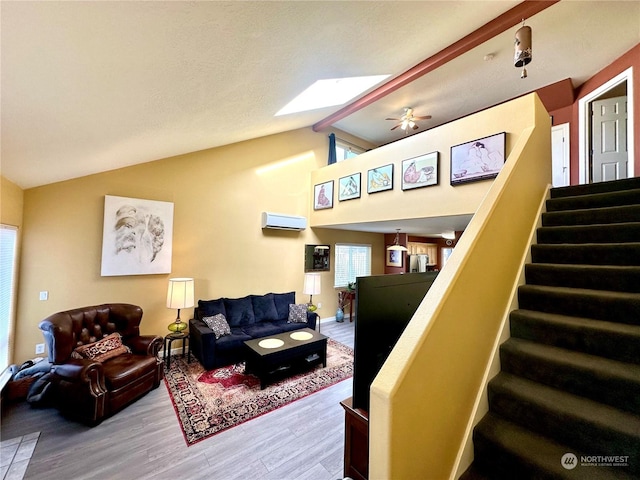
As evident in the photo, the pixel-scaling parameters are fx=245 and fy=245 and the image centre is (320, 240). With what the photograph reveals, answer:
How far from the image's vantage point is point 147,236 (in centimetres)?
383

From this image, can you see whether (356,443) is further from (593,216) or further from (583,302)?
(593,216)

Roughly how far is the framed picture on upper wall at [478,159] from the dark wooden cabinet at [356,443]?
309 cm

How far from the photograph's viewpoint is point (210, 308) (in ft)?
13.4

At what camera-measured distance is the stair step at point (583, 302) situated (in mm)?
1451

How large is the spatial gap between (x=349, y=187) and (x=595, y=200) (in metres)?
3.35

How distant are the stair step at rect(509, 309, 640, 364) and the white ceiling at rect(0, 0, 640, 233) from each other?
2541 mm

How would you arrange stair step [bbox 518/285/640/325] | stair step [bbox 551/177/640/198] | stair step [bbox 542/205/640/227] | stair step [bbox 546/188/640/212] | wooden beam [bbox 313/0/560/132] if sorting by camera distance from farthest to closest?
wooden beam [bbox 313/0/560/132] < stair step [bbox 551/177/640/198] < stair step [bbox 546/188/640/212] < stair step [bbox 542/205/640/227] < stair step [bbox 518/285/640/325]

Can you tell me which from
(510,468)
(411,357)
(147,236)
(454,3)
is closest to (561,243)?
(510,468)

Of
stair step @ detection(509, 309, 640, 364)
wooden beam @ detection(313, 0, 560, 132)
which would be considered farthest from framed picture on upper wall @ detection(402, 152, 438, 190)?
stair step @ detection(509, 309, 640, 364)

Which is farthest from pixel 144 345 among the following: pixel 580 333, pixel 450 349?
pixel 580 333

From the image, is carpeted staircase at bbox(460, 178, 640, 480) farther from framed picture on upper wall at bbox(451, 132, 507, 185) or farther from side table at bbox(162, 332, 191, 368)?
side table at bbox(162, 332, 191, 368)

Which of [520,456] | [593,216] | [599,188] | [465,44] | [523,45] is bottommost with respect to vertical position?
[520,456]

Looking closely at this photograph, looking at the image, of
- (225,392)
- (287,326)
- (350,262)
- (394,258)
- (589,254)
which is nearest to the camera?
(589,254)

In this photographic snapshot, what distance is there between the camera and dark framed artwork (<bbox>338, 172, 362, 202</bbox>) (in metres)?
4.73
